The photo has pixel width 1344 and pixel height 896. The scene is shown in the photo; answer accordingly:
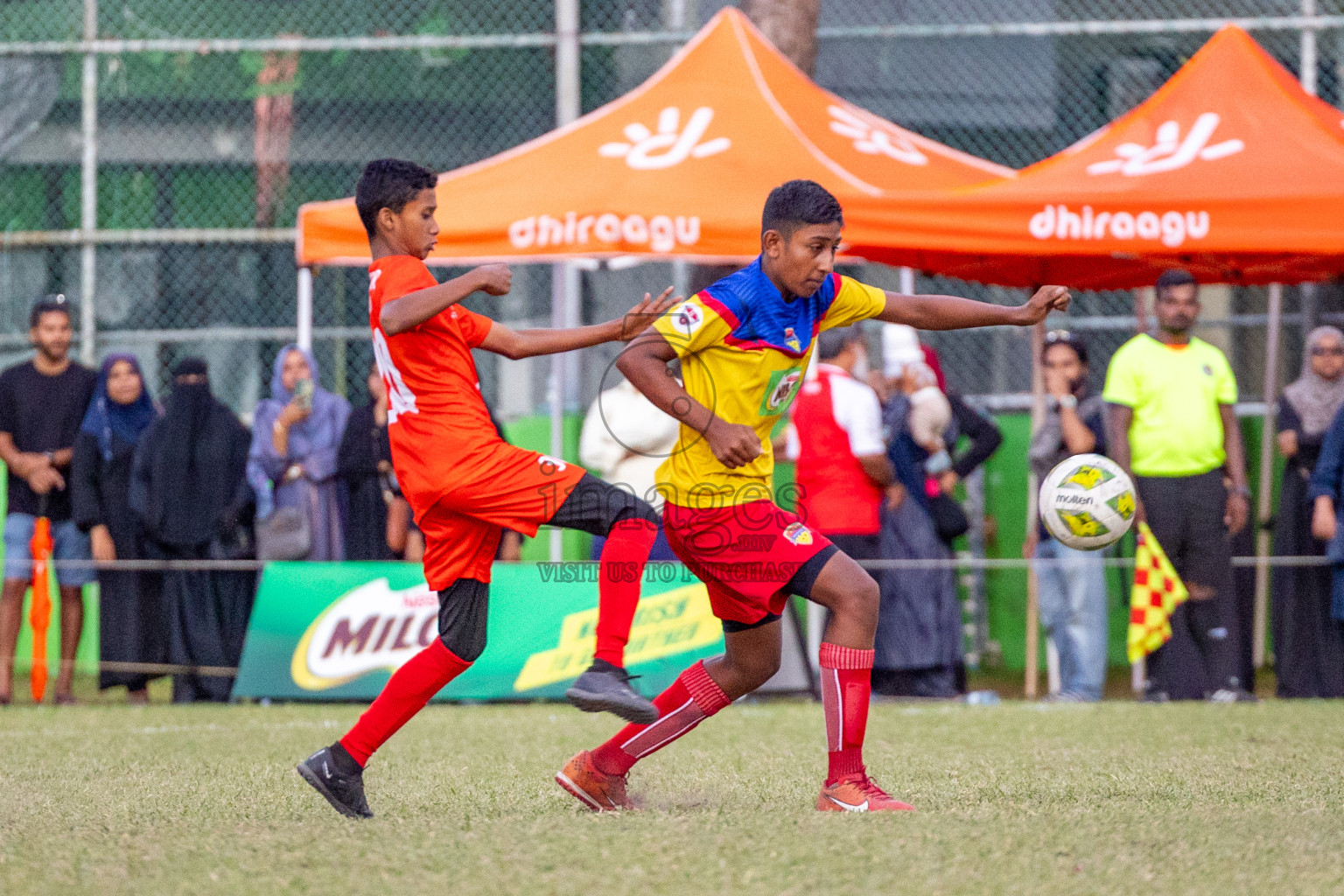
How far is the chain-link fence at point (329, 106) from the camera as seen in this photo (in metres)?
12.9

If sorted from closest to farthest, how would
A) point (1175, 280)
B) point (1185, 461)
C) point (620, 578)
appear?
1. point (620, 578)
2. point (1175, 280)
3. point (1185, 461)

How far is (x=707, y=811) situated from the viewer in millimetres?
4805

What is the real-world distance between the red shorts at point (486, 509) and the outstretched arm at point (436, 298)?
0.49 metres

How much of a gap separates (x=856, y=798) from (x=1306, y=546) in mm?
6467

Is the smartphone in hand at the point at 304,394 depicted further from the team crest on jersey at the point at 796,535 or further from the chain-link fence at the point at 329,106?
the team crest on jersey at the point at 796,535

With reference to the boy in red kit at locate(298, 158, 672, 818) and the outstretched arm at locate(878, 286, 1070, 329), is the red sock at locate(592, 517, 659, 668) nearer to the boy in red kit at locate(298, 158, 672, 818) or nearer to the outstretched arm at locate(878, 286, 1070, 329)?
the boy in red kit at locate(298, 158, 672, 818)

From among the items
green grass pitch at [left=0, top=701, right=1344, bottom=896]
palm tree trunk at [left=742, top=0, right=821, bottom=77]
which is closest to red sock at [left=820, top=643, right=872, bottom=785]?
green grass pitch at [left=0, top=701, right=1344, bottom=896]

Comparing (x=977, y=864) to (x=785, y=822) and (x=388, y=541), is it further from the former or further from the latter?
(x=388, y=541)

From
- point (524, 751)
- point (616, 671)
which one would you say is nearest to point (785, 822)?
point (616, 671)

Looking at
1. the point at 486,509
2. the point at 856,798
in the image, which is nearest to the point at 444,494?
the point at 486,509

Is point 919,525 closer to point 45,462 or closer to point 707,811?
point 45,462

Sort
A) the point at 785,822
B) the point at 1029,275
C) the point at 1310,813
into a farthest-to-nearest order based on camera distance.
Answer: the point at 1029,275 → the point at 1310,813 → the point at 785,822

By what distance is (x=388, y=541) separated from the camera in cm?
1029

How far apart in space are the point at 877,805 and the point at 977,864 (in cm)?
90
